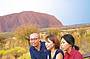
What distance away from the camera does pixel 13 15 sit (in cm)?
634

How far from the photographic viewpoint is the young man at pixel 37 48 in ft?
9.25

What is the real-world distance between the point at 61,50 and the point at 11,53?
369 centimetres

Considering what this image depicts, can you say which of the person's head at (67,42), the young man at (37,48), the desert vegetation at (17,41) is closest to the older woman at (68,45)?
the person's head at (67,42)

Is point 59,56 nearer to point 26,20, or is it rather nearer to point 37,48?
point 37,48

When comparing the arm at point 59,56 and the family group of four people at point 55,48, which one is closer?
the family group of four people at point 55,48

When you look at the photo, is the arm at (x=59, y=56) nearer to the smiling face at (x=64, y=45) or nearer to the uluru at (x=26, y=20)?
the smiling face at (x=64, y=45)

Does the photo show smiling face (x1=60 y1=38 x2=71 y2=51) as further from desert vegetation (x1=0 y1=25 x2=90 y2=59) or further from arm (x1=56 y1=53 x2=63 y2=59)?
desert vegetation (x1=0 y1=25 x2=90 y2=59)

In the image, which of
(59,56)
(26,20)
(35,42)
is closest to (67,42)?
(59,56)

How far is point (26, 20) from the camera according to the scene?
639 centimetres

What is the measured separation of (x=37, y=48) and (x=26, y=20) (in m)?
3.52

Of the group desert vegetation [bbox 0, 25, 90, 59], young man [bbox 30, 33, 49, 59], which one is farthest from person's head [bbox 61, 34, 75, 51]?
desert vegetation [bbox 0, 25, 90, 59]

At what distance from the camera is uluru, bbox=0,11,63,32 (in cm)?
630

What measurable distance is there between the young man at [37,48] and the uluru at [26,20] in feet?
11.1

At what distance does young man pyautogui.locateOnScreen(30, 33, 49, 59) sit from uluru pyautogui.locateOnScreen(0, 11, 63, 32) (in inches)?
133
